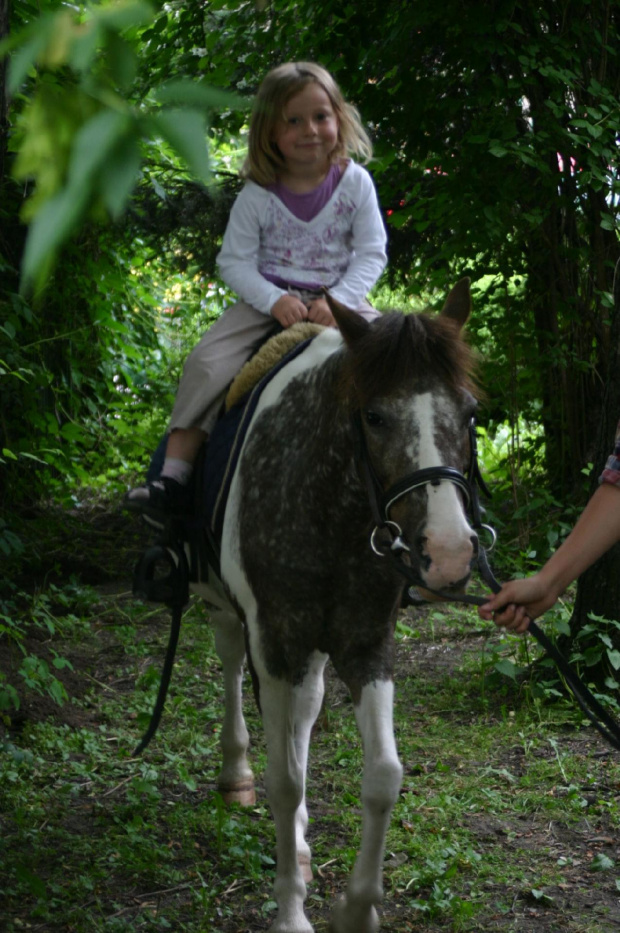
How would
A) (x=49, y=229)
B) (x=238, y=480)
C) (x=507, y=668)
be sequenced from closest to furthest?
(x=49, y=229), (x=238, y=480), (x=507, y=668)

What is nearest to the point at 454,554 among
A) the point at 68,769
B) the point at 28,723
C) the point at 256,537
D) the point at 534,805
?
the point at 256,537

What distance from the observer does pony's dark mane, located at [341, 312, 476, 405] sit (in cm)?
242

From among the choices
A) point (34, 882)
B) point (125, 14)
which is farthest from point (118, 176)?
point (34, 882)

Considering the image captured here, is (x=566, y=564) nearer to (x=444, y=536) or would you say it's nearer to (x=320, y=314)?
(x=444, y=536)

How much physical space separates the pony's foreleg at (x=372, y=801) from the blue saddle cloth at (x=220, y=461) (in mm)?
737

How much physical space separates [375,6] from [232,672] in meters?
4.21

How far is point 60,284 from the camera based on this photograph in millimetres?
7254

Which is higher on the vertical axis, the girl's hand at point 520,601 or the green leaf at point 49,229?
the green leaf at point 49,229

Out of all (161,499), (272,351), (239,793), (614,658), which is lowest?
(239,793)

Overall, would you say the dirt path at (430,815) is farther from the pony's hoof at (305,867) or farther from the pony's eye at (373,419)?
the pony's eye at (373,419)

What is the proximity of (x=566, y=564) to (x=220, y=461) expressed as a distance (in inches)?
50.5

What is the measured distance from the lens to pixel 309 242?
3.36m

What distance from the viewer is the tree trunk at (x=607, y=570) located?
427cm

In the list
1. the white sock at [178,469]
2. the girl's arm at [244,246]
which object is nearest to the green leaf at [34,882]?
the white sock at [178,469]
